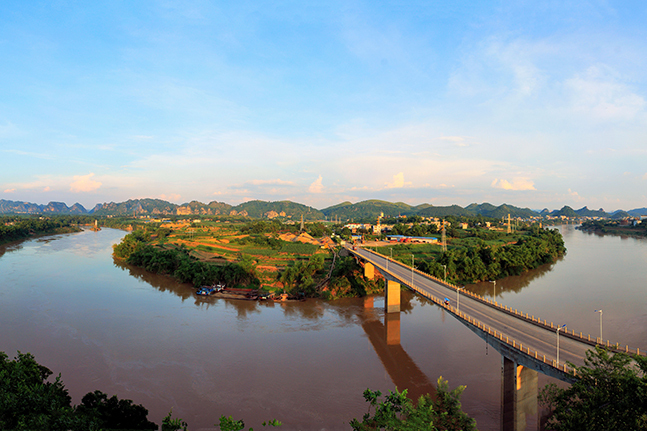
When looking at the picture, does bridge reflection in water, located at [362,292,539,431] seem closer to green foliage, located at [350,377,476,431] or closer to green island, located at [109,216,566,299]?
green foliage, located at [350,377,476,431]

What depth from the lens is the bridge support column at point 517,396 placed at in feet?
53.6

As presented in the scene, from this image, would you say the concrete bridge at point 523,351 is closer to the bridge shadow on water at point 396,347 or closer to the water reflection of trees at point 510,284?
the bridge shadow on water at point 396,347

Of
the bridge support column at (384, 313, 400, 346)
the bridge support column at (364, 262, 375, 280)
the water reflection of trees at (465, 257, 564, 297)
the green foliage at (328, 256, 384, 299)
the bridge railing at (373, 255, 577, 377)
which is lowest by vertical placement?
the bridge support column at (384, 313, 400, 346)

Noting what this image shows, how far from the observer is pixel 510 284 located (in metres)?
48.8

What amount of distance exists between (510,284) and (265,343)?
37.6 metres

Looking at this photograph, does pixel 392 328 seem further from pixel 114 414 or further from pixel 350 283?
pixel 114 414

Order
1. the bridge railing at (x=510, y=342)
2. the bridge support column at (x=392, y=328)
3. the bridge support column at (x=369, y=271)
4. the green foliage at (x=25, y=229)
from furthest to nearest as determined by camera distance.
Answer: the green foliage at (x=25, y=229) < the bridge support column at (x=369, y=271) < the bridge support column at (x=392, y=328) < the bridge railing at (x=510, y=342)

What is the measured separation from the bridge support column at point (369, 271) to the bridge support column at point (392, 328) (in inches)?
423

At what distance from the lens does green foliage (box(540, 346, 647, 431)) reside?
1094cm

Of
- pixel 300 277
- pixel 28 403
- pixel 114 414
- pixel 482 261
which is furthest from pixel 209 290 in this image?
pixel 482 261

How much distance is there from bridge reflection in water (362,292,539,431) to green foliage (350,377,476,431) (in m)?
2.83

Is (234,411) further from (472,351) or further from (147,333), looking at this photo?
(472,351)

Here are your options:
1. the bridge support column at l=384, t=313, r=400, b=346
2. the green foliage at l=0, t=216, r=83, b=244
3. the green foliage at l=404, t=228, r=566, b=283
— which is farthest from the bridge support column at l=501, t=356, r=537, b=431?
the green foliage at l=0, t=216, r=83, b=244

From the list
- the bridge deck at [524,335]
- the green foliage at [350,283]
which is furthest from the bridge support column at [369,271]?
the bridge deck at [524,335]
